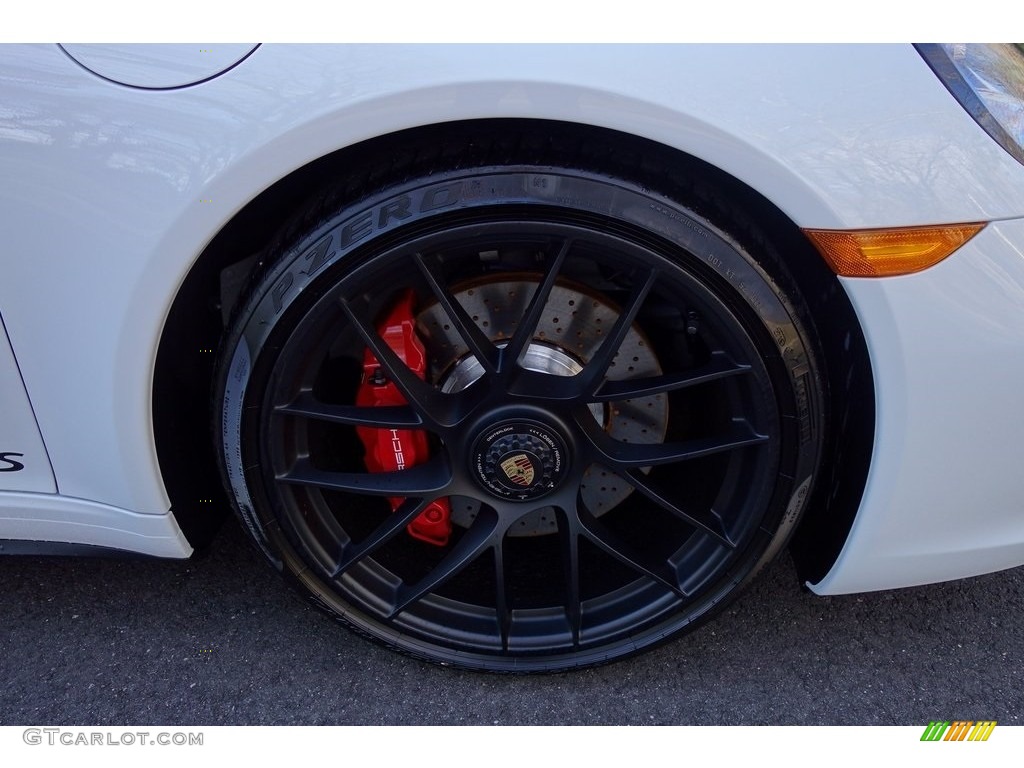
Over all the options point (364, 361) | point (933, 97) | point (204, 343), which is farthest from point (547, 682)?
point (933, 97)

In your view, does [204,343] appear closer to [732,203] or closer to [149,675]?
[149,675]

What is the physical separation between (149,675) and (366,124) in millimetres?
1125

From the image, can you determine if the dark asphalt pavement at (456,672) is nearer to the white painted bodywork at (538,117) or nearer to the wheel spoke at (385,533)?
the wheel spoke at (385,533)

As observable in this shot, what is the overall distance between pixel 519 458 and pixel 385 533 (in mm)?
285

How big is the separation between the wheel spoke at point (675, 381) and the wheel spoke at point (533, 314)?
148 mm

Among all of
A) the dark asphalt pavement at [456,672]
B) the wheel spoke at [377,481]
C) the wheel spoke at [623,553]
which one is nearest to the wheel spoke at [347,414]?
the wheel spoke at [377,481]

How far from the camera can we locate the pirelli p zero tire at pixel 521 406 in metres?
1.14

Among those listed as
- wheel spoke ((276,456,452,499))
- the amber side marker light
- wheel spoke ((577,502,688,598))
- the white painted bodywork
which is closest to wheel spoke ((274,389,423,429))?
wheel spoke ((276,456,452,499))

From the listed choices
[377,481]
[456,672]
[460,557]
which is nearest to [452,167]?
[377,481]

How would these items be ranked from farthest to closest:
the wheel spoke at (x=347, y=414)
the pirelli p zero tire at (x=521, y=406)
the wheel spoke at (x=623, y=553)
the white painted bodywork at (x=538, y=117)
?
the wheel spoke at (x=623, y=553)
the wheel spoke at (x=347, y=414)
the pirelli p zero tire at (x=521, y=406)
the white painted bodywork at (x=538, y=117)

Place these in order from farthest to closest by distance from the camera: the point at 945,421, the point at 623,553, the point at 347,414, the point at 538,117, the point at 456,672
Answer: the point at 456,672 < the point at 623,553 < the point at 347,414 < the point at 945,421 < the point at 538,117
